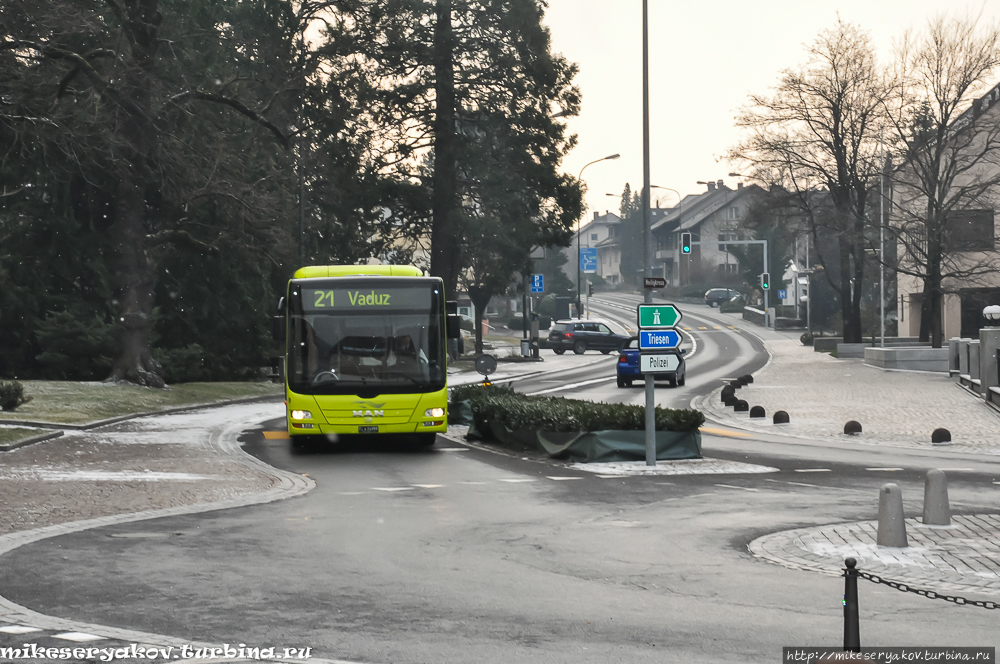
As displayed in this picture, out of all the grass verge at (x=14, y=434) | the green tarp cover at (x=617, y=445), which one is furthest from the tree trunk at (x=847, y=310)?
the grass verge at (x=14, y=434)

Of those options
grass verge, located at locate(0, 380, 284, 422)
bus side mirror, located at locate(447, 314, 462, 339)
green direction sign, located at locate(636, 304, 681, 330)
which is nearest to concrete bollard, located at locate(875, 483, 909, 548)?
green direction sign, located at locate(636, 304, 681, 330)

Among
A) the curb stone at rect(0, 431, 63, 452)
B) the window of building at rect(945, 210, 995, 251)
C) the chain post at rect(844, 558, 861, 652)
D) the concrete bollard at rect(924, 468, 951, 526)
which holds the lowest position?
the curb stone at rect(0, 431, 63, 452)

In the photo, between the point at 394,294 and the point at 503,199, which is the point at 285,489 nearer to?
the point at 394,294

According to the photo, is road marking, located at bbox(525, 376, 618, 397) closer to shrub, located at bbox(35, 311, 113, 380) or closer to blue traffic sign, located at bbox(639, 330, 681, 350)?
shrub, located at bbox(35, 311, 113, 380)

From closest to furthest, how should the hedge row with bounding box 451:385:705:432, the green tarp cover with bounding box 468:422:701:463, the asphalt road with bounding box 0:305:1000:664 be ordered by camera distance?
the asphalt road with bounding box 0:305:1000:664 → the green tarp cover with bounding box 468:422:701:463 → the hedge row with bounding box 451:385:705:432

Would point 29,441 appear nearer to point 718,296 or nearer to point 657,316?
point 657,316

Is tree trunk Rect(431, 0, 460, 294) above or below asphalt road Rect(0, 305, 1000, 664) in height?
above

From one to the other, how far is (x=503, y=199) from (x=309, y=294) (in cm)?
3063

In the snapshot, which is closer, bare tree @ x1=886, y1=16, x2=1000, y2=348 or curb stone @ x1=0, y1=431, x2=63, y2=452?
curb stone @ x1=0, y1=431, x2=63, y2=452

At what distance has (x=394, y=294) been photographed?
2052cm

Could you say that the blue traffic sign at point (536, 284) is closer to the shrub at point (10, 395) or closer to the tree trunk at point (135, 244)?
the tree trunk at point (135, 244)

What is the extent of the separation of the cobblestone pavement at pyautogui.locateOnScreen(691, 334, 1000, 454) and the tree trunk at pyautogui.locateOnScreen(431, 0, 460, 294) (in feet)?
46.5

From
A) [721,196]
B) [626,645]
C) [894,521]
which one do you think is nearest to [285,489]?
[894,521]

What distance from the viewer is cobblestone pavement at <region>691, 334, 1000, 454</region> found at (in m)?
23.5
